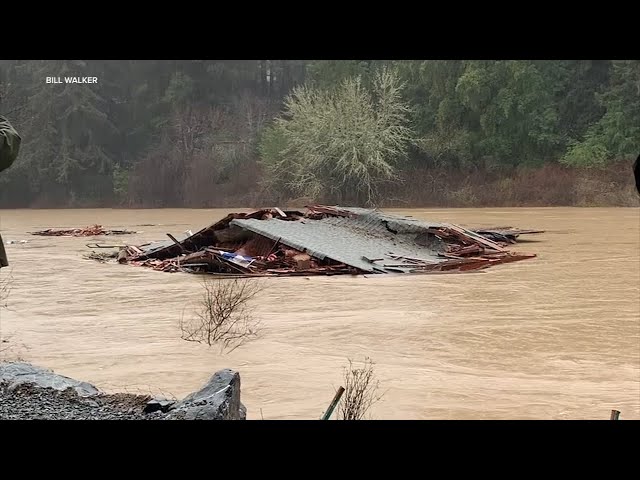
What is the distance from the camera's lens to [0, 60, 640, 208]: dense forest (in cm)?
3023

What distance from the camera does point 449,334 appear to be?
922 centimetres

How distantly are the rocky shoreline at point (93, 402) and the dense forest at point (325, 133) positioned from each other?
2335cm

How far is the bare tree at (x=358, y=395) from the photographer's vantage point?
164 inches

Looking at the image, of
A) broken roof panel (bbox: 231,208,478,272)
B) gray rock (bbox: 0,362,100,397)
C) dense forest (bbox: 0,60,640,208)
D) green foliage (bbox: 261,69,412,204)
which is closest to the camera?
gray rock (bbox: 0,362,100,397)

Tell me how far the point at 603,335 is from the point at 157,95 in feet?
98.7

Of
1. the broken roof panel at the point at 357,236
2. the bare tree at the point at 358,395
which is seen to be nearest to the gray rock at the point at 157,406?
the bare tree at the point at 358,395

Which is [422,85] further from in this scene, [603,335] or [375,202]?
[603,335]

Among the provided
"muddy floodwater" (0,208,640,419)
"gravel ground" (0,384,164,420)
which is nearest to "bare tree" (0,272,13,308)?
"muddy floodwater" (0,208,640,419)

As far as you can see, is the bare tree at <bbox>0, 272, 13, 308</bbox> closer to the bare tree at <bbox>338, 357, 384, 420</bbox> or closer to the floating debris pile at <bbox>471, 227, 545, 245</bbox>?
the bare tree at <bbox>338, 357, 384, 420</bbox>

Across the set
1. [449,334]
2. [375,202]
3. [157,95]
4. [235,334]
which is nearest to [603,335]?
[449,334]

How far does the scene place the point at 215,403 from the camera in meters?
3.61

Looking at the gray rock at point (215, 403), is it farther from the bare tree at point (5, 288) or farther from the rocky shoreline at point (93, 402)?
the bare tree at point (5, 288)

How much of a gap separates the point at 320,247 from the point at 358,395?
1020cm

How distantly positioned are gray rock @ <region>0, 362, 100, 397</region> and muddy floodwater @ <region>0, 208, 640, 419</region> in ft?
4.03
